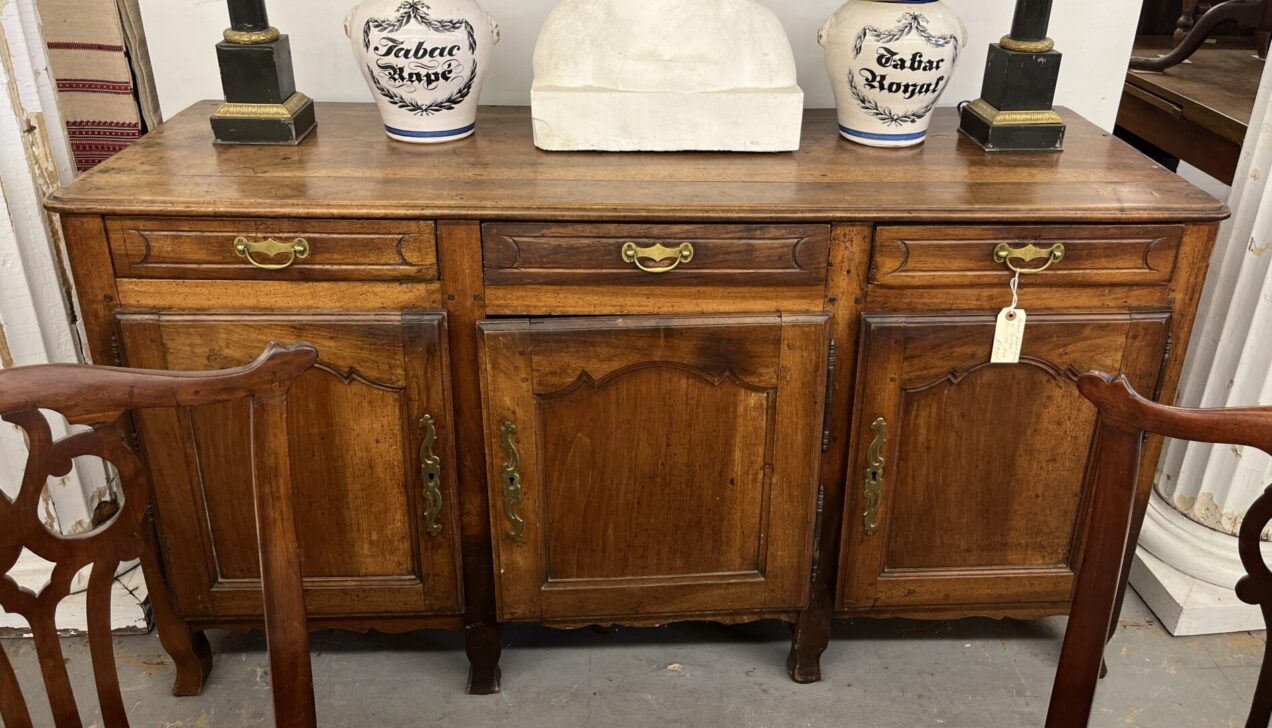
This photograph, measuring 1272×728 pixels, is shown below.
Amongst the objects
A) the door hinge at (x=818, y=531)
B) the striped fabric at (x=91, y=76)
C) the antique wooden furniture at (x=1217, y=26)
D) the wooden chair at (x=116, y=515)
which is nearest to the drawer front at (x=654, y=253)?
the door hinge at (x=818, y=531)

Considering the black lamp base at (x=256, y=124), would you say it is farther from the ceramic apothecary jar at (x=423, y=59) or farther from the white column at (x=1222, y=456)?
the white column at (x=1222, y=456)

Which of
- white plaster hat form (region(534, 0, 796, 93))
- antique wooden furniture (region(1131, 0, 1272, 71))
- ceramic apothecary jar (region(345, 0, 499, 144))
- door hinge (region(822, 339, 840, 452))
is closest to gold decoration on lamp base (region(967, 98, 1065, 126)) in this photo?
white plaster hat form (region(534, 0, 796, 93))

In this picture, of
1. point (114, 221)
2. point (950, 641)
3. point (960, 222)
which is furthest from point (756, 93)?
point (950, 641)

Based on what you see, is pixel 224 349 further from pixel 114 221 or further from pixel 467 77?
pixel 467 77

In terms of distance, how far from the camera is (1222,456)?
6.25 ft

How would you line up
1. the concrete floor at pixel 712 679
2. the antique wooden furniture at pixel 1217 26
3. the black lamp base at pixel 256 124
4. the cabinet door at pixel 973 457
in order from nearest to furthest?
the cabinet door at pixel 973 457, the black lamp base at pixel 256 124, the concrete floor at pixel 712 679, the antique wooden furniture at pixel 1217 26

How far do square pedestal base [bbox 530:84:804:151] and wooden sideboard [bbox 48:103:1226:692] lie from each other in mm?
46

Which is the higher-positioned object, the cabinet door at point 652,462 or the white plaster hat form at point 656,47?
the white plaster hat form at point 656,47

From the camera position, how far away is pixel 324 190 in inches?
57.6

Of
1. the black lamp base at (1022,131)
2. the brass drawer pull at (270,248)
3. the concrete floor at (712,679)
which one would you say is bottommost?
the concrete floor at (712,679)

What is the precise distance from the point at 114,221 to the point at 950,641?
5.34 ft

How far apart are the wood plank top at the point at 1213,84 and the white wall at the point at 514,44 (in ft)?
2.95

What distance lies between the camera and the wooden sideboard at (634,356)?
145 centimetres

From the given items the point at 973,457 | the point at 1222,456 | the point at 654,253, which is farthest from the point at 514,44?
the point at 1222,456
